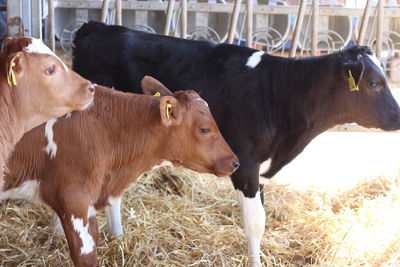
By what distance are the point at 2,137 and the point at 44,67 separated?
1.43 feet

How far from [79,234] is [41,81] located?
41.8 inches

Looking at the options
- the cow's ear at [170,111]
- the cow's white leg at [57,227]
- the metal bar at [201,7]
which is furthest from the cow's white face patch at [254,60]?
the metal bar at [201,7]

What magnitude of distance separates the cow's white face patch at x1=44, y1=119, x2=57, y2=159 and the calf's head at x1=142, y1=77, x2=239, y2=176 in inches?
28.4

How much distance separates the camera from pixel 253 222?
4586 mm

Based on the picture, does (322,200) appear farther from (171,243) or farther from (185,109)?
(185,109)

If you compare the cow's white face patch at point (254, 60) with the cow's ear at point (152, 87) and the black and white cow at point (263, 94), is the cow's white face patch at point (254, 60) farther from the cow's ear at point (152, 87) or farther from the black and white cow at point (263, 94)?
the cow's ear at point (152, 87)

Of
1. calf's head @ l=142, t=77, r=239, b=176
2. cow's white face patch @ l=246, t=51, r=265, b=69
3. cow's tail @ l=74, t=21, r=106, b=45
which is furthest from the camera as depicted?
cow's tail @ l=74, t=21, r=106, b=45

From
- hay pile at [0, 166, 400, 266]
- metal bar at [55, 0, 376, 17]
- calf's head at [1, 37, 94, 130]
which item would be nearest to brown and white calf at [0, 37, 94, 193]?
calf's head at [1, 37, 94, 130]

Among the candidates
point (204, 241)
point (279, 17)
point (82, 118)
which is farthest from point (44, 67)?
point (279, 17)

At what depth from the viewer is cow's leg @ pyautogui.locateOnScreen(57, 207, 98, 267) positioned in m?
3.95

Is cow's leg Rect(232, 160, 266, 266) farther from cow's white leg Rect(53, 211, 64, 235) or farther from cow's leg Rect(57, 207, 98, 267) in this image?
cow's white leg Rect(53, 211, 64, 235)

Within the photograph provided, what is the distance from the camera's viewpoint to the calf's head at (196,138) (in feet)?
12.9

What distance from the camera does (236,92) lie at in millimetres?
4723

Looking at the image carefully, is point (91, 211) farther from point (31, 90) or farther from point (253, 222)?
point (253, 222)
